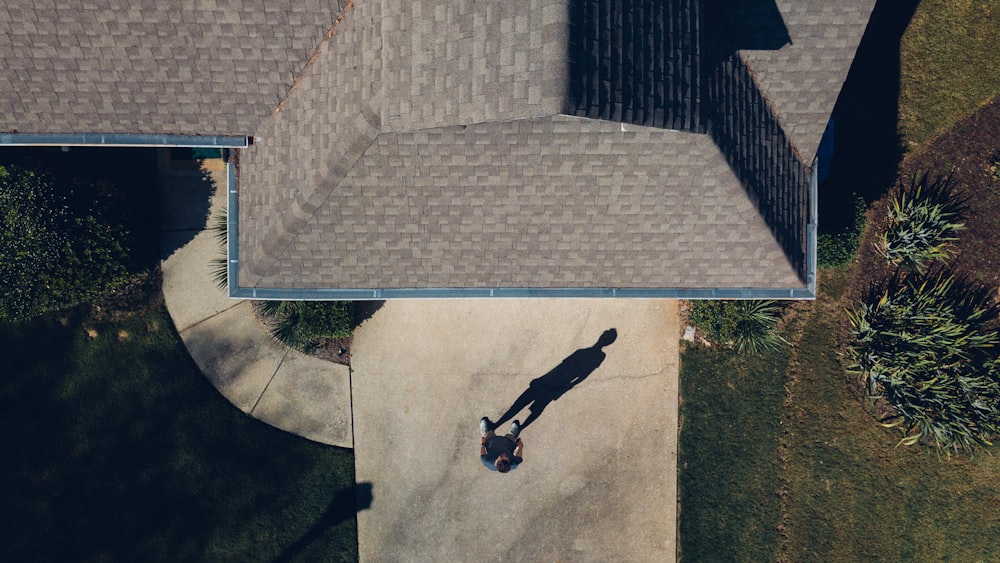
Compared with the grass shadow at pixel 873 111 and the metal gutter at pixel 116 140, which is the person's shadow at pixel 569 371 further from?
the metal gutter at pixel 116 140

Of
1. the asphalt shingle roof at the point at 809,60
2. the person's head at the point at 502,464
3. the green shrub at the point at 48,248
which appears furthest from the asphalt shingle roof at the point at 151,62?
the person's head at the point at 502,464

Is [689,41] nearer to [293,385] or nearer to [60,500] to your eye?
[293,385]

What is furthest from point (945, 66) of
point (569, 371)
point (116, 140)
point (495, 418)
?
point (116, 140)

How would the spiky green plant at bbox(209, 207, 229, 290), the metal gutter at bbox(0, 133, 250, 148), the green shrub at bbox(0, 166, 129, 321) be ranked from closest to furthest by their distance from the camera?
the metal gutter at bbox(0, 133, 250, 148)
the green shrub at bbox(0, 166, 129, 321)
the spiky green plant at bbox(209, 207, 229, 290)

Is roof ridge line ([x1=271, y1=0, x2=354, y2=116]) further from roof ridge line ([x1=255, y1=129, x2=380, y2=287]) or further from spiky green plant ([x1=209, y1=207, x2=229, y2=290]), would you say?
spiky green plant ([x1=209, y1=207, x2=229, y2=290])

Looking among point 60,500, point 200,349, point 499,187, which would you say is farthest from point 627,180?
point 60,500

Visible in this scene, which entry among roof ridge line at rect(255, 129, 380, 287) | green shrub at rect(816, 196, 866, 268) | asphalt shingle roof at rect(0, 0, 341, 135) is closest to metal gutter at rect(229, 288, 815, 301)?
roof ridge line at rect(255, 129, 380, 287)
